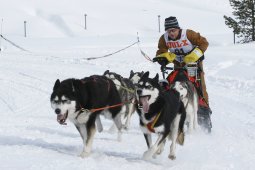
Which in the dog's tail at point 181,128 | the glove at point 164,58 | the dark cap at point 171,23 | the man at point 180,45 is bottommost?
the dog's tail at point 181,128

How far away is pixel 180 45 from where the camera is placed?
644 centimetres

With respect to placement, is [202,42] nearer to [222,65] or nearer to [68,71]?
[68,71]

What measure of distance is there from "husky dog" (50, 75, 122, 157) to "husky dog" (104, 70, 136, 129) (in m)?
0.67

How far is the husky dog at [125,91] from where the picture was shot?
20.2ft

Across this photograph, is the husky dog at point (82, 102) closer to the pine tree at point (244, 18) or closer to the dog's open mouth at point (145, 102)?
the dog's open mouth at point (145, 102)

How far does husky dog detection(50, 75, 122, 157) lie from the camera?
478 centimetres

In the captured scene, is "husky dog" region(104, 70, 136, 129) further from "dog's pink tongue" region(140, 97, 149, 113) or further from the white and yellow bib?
"dog's pink tongue" region(140, 97, 149, 113)

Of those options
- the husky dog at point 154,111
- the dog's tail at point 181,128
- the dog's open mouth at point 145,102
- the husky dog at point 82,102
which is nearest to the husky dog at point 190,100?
the dog's tail at point 181,128

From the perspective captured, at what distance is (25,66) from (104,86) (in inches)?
344

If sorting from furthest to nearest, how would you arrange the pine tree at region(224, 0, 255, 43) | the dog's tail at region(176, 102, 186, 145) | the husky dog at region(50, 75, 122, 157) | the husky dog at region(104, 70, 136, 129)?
the pine tree at region(224, 0, 255, 43)
the husky dog at region(104, 70, 136, 129)
the dog's tail at region(176, 102, 186, 145)
the husky dog at region(50, 75, 122, 157)

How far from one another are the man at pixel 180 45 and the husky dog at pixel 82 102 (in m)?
1.28

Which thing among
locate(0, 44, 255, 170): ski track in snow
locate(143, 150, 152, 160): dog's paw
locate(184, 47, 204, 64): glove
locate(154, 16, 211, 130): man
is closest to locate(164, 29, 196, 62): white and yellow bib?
locate(154, 16, 211, 130): man

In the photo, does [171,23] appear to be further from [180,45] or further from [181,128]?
[181,128]

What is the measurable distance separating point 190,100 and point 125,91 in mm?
847
